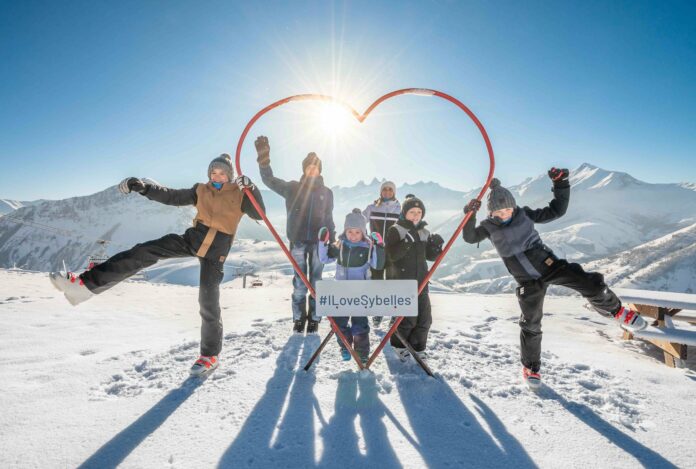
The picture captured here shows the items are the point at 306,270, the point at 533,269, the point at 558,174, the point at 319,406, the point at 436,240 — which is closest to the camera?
the point at 319,406

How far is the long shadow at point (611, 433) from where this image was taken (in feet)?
6.18

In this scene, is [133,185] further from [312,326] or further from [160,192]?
[312,326]

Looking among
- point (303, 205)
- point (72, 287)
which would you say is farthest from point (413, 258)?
point (72, 287)

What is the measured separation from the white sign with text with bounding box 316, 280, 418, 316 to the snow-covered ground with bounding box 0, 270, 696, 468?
612 mm

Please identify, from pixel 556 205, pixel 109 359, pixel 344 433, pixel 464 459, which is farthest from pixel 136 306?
pixel 556 205

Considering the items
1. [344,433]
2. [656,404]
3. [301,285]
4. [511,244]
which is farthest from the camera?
[301,285]

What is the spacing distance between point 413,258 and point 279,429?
2.17 metres

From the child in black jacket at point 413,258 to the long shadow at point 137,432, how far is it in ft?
6.90

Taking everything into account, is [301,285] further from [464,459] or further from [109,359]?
[464,459]

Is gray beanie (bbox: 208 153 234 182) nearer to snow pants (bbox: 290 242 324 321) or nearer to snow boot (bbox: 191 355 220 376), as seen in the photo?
snow pants (bbox: 290 242 324 321)

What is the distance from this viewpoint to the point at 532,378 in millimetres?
2828

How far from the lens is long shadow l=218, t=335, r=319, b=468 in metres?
1.81

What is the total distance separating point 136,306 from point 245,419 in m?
5.06

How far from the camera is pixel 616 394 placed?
8.77 ft
